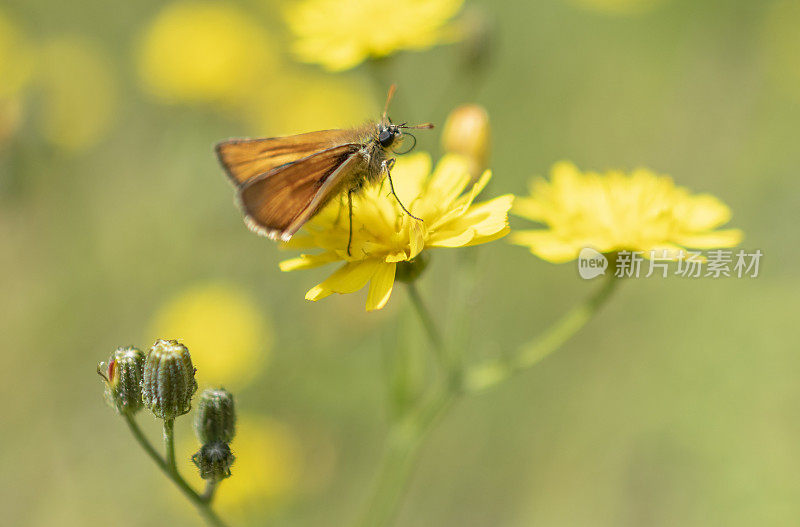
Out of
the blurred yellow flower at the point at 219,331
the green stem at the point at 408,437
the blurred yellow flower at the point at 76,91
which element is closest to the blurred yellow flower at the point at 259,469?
the blurred yellow flower at the point at 219,331

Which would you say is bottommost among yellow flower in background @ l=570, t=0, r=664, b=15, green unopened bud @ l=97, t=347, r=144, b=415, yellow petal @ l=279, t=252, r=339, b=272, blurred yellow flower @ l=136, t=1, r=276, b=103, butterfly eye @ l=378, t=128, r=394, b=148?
green unopened bud @ l=97, t=347, r=144, b=415

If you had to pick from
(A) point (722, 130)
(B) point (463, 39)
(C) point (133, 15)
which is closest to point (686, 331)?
(A) point (722, 130)

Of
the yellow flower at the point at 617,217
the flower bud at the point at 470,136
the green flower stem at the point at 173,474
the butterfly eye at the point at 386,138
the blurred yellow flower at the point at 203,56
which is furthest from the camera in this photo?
the blurred yellow flower at the point at 203,56

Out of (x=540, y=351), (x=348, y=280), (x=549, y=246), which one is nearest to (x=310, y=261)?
(x=348, y=280)

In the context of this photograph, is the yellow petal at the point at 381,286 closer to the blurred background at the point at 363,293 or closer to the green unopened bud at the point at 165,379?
the green unopened bud at the point at 165,379

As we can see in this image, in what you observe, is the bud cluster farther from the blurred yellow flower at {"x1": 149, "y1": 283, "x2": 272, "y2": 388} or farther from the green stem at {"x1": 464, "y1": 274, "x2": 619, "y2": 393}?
the blurred yellow flower at {"x1": 149, "y1": 283, "x2": 272, "y2": 388}

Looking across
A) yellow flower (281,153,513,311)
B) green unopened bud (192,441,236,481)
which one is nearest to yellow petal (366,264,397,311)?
yellow flower (281,153,513,311)
